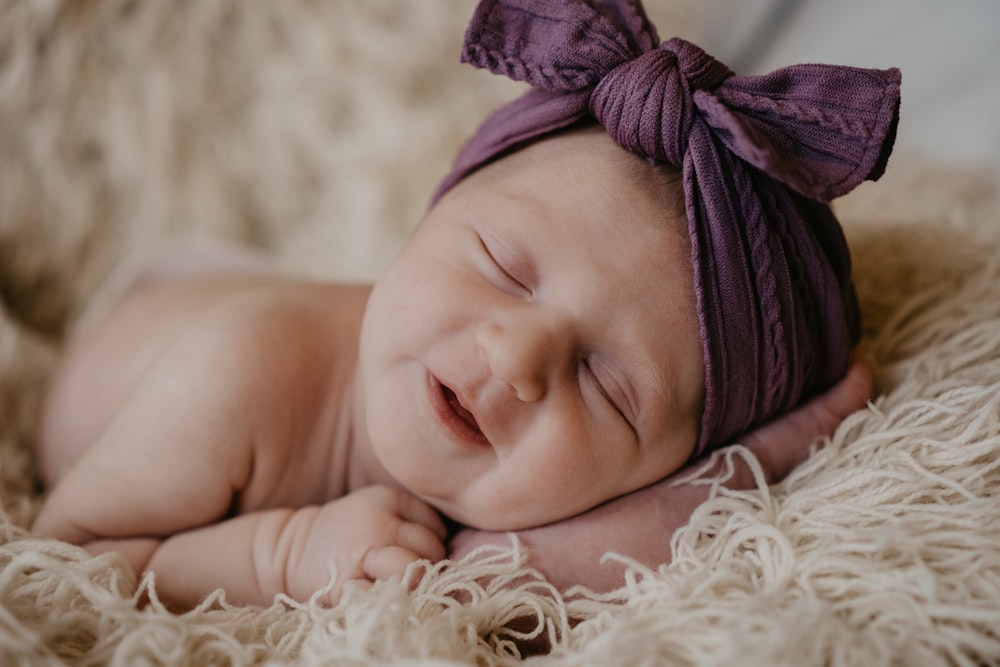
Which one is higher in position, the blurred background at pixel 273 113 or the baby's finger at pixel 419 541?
the blurred background at pixel 273 113

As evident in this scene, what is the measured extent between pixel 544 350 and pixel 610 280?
0.38 feet

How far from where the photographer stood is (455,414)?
3.32 feet

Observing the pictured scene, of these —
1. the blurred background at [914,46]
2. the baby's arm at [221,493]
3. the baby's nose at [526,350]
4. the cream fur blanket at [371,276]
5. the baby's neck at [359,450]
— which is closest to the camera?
the cream fur blanket at [371,276]

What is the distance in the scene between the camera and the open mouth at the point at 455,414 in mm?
1000

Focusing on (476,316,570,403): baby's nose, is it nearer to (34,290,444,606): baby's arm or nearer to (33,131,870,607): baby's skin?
(33,131,870,607): baby's skin

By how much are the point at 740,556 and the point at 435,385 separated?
0.39 metres

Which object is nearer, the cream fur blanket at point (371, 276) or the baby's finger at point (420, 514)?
the cream fur blanket at point (371, 276)

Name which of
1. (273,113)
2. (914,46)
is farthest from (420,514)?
(914,46)

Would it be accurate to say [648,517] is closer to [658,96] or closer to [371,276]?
[658,96]

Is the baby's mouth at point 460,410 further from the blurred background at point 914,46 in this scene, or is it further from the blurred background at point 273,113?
the blurred background at point 914,46

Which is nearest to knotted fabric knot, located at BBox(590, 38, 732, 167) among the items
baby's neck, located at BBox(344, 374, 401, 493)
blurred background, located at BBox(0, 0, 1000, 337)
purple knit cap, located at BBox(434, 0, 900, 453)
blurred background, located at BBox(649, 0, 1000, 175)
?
purple knit cap, located at BBox(434, 0, 900, 453)

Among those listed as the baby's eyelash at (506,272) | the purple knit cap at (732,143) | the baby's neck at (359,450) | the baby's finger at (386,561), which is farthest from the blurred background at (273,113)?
the baby's finger at (386,561)

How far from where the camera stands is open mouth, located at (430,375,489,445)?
1000 millimetres

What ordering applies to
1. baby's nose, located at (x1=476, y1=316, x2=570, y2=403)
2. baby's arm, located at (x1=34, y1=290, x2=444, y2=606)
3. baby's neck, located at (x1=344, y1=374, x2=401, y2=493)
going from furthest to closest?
baby's neck, located at (x1=344, y1=374, x2=401, y2=493), baby's arm, located at (x1=34, y1=290, x2=444, y2=606), baby's nose, located at (x1=476, y1=316, x2=570, y2=403)
